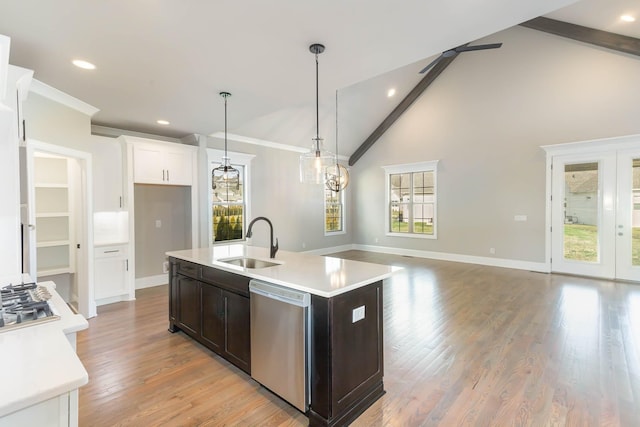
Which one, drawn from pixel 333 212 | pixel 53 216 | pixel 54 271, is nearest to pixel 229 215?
pixel 53 216

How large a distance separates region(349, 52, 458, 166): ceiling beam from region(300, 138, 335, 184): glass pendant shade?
5075 mm

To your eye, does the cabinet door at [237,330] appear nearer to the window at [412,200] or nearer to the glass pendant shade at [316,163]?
the glass pendant shade at [316,163]

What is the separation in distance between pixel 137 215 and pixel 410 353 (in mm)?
4801

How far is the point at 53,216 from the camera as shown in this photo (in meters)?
4.23

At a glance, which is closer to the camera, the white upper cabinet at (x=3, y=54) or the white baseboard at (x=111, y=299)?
the white upper cabinet at (x=3, y=54)

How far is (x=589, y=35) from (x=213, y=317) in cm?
737

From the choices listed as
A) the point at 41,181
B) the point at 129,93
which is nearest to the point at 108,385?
the point at 129,93

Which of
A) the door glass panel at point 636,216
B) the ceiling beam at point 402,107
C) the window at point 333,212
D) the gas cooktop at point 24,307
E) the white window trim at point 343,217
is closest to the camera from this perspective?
the gas cooktop at point 24,307

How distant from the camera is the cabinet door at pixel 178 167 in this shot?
201 inches

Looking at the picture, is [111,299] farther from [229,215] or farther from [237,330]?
[237,330]

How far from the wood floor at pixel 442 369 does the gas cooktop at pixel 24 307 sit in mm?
1039

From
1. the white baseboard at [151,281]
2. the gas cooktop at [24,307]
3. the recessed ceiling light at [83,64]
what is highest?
the recessed ceiling light at [83,64]

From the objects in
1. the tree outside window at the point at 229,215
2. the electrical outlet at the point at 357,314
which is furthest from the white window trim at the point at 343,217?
the electrical outlet at the point at 357,314

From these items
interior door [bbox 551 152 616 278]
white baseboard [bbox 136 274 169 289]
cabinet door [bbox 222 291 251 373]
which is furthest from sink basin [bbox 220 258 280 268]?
interior door [bbox 551 152 616 278]
